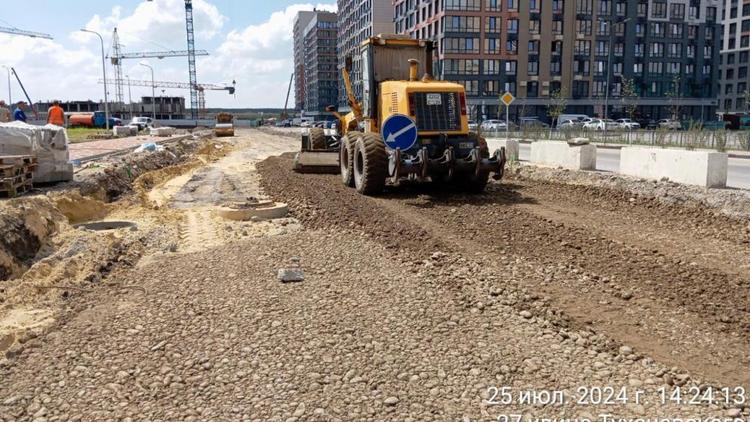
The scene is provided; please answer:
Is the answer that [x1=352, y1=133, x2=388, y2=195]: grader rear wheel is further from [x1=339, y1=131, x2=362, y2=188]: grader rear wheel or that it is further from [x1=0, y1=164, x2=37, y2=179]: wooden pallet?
[x1=0, y1=164, x2=37, y2=179]: wooden pallet

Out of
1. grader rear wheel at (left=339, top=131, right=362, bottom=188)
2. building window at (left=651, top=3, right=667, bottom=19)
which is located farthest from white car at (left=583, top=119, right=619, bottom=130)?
building window at (left=651, top=3, right=667, bottom=19)

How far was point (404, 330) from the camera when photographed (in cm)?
510

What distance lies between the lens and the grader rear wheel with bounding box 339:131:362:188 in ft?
44.5

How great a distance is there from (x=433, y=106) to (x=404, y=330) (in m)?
7.76

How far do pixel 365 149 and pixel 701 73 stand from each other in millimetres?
96717

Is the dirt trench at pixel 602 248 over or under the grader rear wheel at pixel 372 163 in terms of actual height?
under

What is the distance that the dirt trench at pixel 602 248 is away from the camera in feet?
16.4

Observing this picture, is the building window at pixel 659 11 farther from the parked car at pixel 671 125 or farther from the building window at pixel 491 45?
the parked car at pixel 671 125

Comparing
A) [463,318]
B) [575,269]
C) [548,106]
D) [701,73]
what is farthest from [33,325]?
[701,73]

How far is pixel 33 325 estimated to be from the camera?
5629 mm

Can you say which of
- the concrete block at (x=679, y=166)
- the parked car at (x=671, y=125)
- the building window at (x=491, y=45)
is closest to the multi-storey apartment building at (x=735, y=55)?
the building window at (x=491, y=45)

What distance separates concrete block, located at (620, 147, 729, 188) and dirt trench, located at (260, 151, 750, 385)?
3.58ft

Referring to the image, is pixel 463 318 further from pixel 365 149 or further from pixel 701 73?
pixel 701 73

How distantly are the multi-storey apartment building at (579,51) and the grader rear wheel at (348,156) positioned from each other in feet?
231
